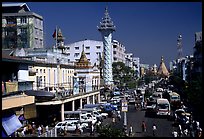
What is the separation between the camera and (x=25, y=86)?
36.7 ft

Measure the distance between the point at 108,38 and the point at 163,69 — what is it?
1405 inches

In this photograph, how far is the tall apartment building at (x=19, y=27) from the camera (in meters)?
27.8

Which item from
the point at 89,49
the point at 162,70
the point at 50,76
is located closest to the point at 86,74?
the point at 50,76

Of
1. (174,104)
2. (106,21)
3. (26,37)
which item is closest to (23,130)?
(174,104)

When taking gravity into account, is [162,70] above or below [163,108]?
above

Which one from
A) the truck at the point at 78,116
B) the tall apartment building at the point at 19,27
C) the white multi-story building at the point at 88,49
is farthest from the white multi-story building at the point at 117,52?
the truck at the point at 78,116

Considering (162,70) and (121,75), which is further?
(162,70)

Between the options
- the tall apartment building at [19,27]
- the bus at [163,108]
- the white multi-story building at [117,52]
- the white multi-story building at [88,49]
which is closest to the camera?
the bus at [163,108]

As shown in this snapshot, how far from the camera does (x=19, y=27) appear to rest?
28.8 metres

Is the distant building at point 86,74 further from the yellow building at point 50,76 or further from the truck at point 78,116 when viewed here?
the truck at point 78,116

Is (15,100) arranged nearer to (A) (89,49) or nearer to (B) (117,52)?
(A) (89,49)

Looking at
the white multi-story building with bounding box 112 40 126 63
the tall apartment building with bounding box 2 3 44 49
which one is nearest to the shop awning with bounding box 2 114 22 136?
the tall apartment building with bounding box 2 3 44 49

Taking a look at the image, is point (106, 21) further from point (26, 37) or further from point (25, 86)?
point (25, 86)

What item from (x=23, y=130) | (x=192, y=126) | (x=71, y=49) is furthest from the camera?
(x=71, y=49)
